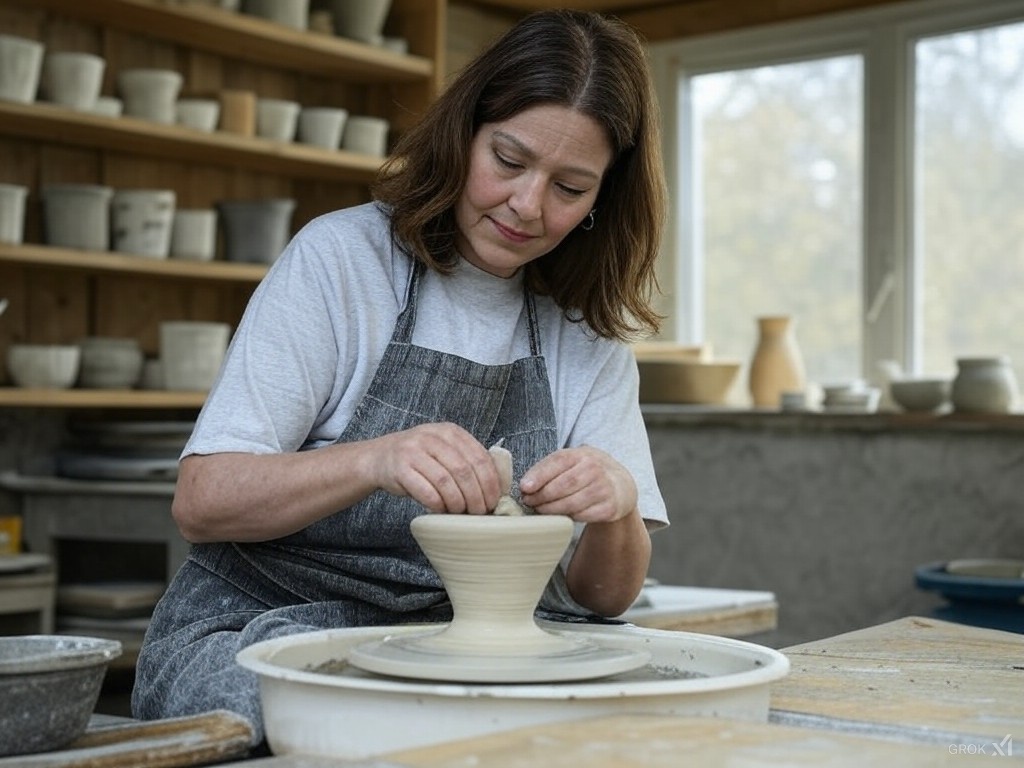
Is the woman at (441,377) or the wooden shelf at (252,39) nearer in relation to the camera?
the woman at (441,377)

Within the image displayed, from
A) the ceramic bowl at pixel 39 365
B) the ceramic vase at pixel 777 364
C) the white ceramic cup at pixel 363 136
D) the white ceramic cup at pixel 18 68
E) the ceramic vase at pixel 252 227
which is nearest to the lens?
the white ceramic cup at pixel 18 68

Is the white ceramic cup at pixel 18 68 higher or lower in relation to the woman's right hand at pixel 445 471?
higher

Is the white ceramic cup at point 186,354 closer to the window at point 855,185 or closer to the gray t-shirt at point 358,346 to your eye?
the window at point 855,185

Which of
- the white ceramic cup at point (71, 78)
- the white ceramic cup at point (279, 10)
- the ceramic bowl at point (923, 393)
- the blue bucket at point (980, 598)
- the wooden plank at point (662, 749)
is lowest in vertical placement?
the blue bucket at point (980, 598)

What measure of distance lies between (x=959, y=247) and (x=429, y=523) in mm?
3513

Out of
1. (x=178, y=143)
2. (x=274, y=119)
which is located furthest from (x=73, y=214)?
(x=274, y=119)

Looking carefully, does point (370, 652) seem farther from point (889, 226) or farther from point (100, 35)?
point (889, 226)

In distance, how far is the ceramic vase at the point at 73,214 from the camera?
3.66m

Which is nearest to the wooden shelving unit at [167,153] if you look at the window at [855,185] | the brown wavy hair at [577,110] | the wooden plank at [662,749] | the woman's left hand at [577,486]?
the window at [855,185]

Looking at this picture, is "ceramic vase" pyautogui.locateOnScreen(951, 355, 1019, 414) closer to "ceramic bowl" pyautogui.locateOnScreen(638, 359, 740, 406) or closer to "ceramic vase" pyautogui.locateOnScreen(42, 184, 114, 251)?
"ceramic bowl" pyautogui.locateOnScreen(638, 359, 740, 406)

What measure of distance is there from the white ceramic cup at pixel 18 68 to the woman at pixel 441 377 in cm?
195

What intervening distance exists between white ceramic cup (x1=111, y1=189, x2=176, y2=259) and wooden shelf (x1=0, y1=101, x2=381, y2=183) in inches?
6.5

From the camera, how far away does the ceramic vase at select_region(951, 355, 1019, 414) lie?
390 cm

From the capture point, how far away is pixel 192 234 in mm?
3906
